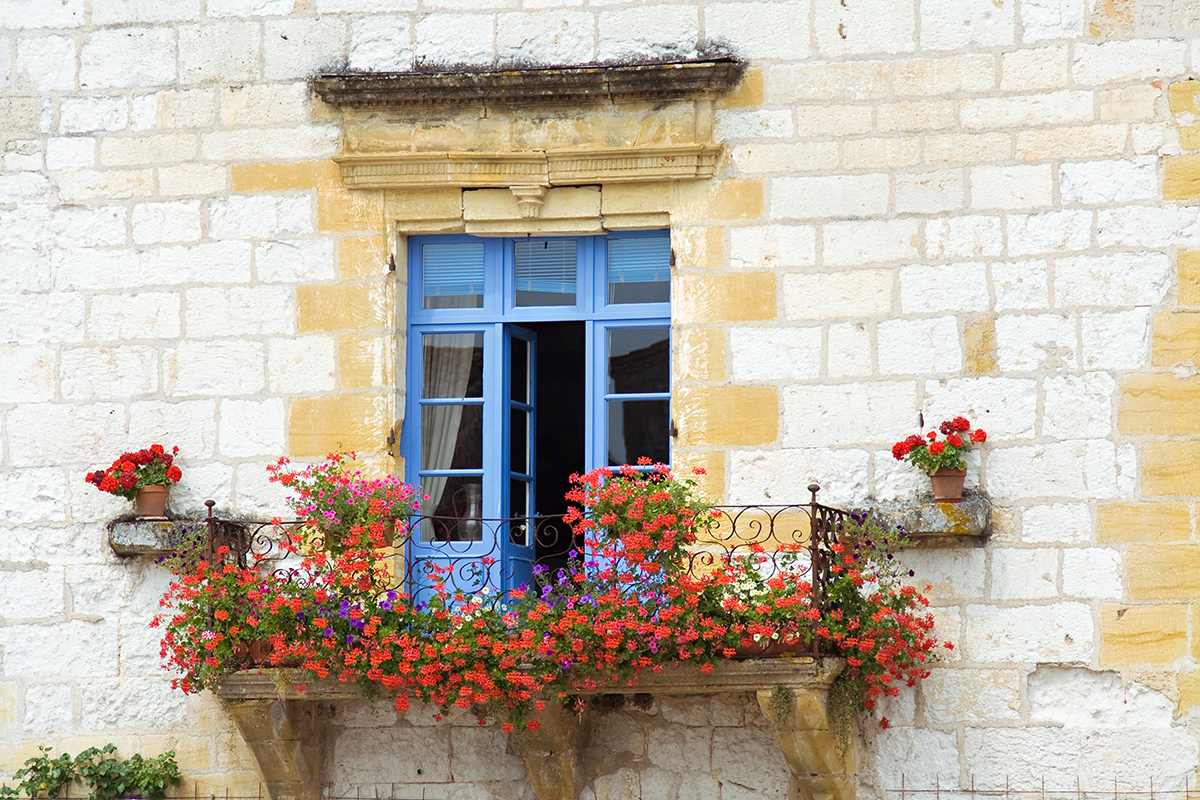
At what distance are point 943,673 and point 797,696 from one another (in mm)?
672

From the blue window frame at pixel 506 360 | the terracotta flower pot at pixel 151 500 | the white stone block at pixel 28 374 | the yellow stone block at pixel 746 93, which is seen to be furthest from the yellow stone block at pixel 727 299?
the white stone block at pixel 28 374

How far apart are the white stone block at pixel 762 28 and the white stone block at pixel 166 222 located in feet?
7.36

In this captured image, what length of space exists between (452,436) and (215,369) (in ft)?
3.29

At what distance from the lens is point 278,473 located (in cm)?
569

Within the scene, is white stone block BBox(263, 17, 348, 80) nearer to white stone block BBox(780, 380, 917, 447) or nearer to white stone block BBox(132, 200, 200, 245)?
white stone block BBox(132, 200, 200, 245)

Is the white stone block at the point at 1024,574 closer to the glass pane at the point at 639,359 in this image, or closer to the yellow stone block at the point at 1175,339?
the yellow stone block at the point at 1175,339

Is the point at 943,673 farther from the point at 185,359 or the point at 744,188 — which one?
the point at 185,359

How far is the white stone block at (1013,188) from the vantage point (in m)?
5.48

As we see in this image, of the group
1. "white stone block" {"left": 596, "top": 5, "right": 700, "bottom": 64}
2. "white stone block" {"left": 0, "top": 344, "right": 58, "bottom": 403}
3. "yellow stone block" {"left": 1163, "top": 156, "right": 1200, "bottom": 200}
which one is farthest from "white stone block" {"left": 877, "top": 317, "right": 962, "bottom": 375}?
"white stone block" {"left": 0, "top": 344, "right": 58, "bottom": 403}

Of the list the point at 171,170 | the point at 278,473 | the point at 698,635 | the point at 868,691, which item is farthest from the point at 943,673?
the point at 171,170

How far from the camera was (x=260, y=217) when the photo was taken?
5.89 metres

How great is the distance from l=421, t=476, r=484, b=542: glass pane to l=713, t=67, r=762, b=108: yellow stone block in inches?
71.8

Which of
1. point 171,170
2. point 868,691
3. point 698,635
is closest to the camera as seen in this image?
point 698,635

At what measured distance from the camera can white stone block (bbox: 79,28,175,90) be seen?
6.01 meters
